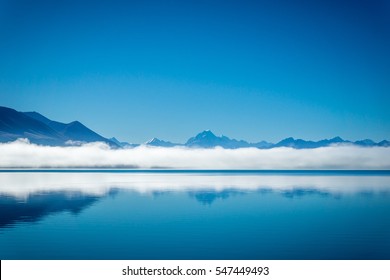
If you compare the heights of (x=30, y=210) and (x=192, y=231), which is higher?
(x=30, y=210)

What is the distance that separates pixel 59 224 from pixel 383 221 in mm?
18500

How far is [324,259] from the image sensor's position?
47.2ft

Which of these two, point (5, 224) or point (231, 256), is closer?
point (231, 256)

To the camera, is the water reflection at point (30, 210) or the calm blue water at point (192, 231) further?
the water reflection at point (30, 210)

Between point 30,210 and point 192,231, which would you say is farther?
point 30,210

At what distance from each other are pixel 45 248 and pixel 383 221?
1862 cm

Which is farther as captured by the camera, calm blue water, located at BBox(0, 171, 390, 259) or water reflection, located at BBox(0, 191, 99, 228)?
water reflection, located at BBox(0, 191, 99, 228)

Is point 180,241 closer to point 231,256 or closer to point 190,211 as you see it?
point 231,256

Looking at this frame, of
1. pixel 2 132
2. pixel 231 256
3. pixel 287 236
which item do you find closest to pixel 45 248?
pixel 231 256

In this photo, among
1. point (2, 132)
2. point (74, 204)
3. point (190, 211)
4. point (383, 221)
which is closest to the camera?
point (383, 221)

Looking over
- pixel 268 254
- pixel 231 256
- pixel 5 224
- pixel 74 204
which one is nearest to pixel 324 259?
Result: pixel 268 254

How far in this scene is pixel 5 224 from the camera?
20391 millimetres
